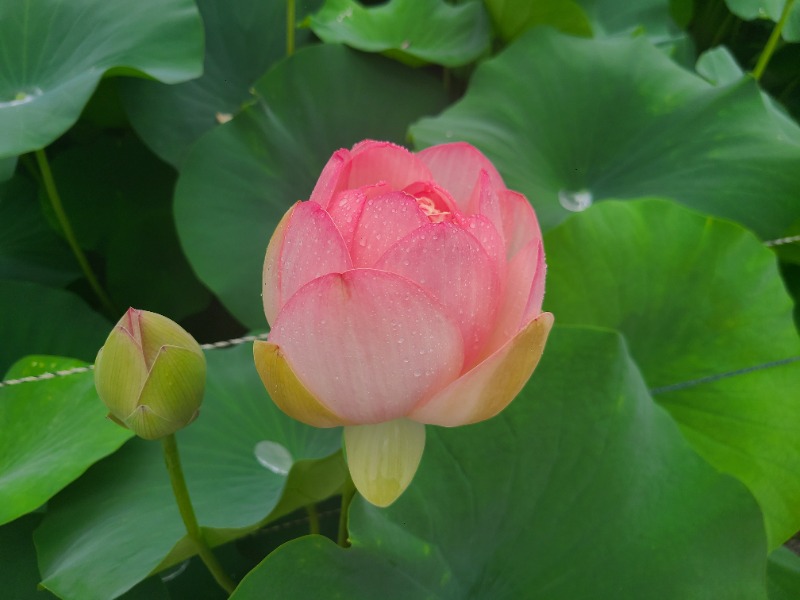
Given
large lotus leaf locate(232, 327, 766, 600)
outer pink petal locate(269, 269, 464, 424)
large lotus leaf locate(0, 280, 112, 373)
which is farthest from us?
large lotus leaf locate(0, 280, 112, 373)

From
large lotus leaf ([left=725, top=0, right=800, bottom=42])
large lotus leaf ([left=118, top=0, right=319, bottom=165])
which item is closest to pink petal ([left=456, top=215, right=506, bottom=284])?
large lotus leaf ([left=118, top=0, right=319, bottom=165])

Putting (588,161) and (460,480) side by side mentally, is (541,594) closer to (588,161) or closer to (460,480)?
(460,480)

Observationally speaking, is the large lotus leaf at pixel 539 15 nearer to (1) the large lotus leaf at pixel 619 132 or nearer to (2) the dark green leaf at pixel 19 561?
(1) the large lotus leaf at pixel 619 132

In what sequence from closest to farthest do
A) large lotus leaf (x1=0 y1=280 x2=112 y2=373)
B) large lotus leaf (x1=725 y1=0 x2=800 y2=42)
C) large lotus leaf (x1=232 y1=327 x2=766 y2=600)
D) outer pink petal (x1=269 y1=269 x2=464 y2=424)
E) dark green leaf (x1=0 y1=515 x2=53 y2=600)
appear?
outer pink petal (x1=269 y1=269 x2=464 y2=424)
large lotus leaf (x1=232 y1=327 x2=766 y2=600)
dark green leaf (x1=0 y1=515 x2=53 y2=600)
large lotus leaf (x1=0 y1=280 x2=112 y2=373)
large lotus leaf (x1=725 y1=0 x2=800 y2=42)

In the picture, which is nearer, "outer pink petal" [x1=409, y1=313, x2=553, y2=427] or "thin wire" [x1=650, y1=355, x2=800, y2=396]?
"outer pink petal" [x1=409, y1=313, x2=553, y2=427]

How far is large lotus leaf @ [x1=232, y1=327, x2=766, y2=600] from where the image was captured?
0.41 m

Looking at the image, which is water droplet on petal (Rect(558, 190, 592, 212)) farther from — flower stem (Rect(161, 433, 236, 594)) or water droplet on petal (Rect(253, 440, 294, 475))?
flower stem (Rect(161, 433, 236, 594))

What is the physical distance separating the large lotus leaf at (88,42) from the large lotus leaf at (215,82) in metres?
0.09

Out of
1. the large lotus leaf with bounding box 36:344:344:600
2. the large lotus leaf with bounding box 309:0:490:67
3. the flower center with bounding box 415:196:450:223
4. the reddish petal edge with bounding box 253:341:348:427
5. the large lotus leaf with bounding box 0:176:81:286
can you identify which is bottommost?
the large lotus leaf with bounding box 0:176:81:286

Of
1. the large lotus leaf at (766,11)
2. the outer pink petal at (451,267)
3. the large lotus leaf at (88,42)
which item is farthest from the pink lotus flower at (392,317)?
the large lotus leaf at (766,11)

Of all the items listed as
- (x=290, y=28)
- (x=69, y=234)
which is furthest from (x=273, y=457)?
(x=290, y=28)

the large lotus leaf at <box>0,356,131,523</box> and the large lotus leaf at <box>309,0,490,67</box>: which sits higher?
the large lotus leaf at <box>309,0,490,67</box>

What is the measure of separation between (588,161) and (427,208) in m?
0.49

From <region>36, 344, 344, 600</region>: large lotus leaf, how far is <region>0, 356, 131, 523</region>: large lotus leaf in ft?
0.13
